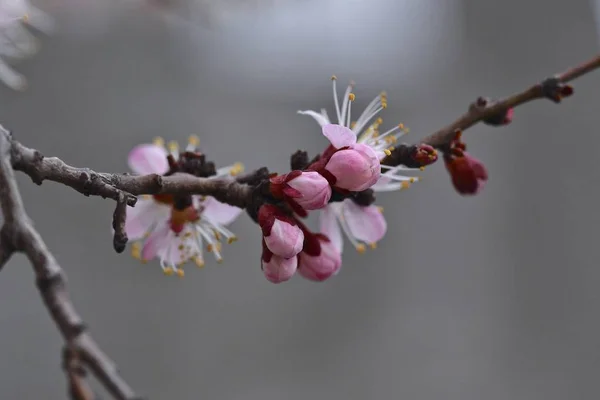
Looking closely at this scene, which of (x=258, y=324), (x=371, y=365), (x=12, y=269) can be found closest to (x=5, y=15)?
(x=12, y=269)

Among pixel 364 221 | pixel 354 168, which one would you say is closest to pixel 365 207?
pixel 364 221

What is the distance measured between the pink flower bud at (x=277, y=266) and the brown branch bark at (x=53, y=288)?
208 mm

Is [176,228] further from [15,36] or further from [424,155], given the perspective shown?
[15,36]

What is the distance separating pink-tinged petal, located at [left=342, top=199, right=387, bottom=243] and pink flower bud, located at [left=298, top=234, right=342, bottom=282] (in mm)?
65

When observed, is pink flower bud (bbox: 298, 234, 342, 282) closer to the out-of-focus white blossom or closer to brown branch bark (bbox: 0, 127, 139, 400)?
brown branch bark (bbox: 0, 127, 139, 400)

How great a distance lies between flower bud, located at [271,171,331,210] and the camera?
44 centimetres

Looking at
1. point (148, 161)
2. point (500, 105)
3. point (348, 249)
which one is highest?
point (348, 249)

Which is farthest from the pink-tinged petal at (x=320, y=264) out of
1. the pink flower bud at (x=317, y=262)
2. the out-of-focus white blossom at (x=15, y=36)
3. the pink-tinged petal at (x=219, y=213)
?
the out-of-focus white blossom at (x=15, y=36)

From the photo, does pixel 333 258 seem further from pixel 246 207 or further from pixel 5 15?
pixel 5 15

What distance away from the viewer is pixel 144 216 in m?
0.60

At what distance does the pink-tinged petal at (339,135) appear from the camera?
47cm

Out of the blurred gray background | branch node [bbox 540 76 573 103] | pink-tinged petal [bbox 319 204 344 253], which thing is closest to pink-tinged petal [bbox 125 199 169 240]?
pink-tinged petal [bbox 319 204 344 253]

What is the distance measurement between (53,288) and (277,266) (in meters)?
0.23

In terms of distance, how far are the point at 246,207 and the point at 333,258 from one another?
→ 0.31 feet
